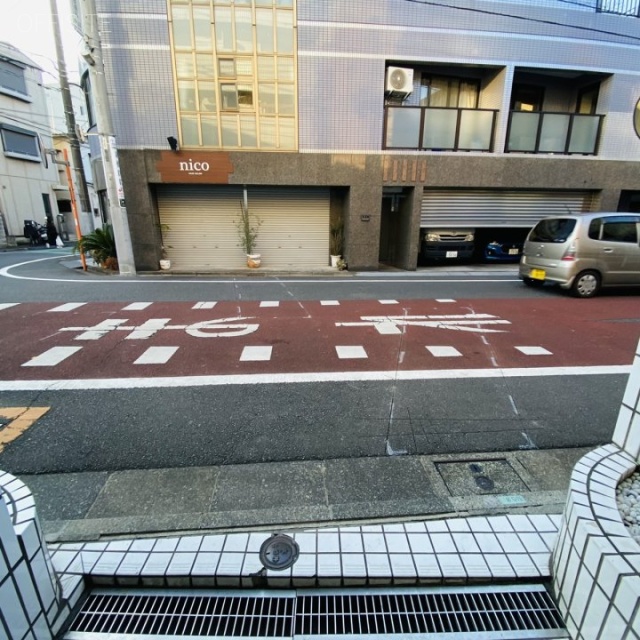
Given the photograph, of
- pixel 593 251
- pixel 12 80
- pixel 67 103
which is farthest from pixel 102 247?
pixel 12 80

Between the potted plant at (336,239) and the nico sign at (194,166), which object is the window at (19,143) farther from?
the potted plant at (336,239)

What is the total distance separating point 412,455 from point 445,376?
5.03 feet

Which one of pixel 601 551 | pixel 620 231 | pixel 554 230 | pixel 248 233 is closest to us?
pixel 601 551

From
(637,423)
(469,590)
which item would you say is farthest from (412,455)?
(637,423)

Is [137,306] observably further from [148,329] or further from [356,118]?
[356,118]

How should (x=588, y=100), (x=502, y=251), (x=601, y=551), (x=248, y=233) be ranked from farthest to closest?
(x=502, y=251), (x=588, y=100), (x=248, y=233), (x=601, y=551)

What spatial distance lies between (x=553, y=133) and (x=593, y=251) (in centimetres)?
708

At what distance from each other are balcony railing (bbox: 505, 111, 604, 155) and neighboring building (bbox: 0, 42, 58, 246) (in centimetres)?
2431

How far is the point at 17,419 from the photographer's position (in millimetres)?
3160

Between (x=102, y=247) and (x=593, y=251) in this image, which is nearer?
(x=593, y=251)

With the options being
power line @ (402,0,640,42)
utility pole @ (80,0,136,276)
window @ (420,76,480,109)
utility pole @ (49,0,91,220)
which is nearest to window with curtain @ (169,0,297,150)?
utility pole @ (80,0,136,276)

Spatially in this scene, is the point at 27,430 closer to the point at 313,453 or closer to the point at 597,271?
the point at 313,453

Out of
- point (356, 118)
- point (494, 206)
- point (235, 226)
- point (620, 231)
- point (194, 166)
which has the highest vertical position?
point (356, 118)

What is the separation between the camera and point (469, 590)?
1731 mm
